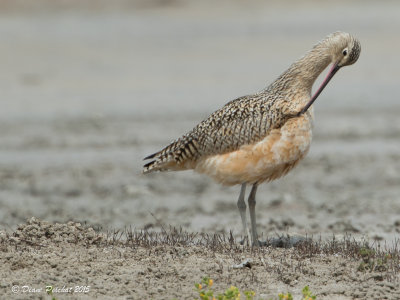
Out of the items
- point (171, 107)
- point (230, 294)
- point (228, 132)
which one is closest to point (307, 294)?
point (230, 294)

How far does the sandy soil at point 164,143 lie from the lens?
7.16 metres

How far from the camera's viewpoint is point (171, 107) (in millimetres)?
19391

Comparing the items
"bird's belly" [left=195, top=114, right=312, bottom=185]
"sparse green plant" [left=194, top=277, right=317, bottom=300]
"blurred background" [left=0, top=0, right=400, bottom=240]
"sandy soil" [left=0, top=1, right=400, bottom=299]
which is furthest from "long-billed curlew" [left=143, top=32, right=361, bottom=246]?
"sparse green plant" [left=194, top=277, right=317, bottom=300]

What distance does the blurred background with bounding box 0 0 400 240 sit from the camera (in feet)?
38.2

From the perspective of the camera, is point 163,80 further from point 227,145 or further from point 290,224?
point 227,145

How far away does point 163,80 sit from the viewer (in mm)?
22750

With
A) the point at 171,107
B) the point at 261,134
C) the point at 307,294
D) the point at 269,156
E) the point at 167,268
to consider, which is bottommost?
the point at 307,294

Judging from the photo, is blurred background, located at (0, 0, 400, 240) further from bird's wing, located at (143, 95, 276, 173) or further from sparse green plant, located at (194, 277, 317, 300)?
sparse green plant, located at (194, 277, 317, 300)

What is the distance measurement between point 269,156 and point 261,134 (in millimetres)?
241

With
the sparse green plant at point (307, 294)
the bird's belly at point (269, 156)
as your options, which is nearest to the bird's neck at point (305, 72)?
the bird's belly at point (269, 156)

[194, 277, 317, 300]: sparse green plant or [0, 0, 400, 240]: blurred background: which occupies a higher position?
[0, 0, 400, 240]: blurred background

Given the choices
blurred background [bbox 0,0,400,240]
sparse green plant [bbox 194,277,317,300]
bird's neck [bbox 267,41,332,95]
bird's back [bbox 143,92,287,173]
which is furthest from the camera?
blurred background [bbox 0,0,400,240]

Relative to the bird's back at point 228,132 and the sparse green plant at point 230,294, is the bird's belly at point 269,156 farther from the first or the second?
the sparse green plant at point 230,294

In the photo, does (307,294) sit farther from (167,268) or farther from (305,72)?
(305,72)
